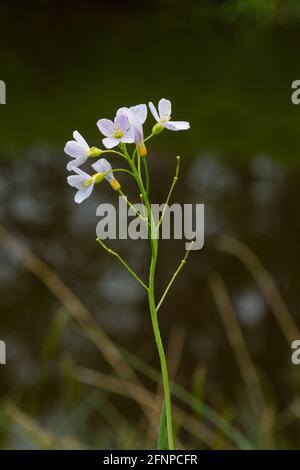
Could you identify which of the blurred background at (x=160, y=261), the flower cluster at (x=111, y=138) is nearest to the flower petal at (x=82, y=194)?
the flower cluster at (x=111, y=138)

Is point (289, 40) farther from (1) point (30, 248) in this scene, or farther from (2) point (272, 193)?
(1) point (30, 248)

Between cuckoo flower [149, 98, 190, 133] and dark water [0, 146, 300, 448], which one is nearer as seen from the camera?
cuckoo flower [149, 98, 190, 133]

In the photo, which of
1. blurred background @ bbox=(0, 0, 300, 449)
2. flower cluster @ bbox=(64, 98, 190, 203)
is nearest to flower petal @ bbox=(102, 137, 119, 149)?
flower cluster @ bbox=(64, 98, 190, 203)

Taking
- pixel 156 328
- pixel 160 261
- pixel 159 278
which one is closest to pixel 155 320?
pixel 156 328

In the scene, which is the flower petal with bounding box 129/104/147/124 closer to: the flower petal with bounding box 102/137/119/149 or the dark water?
the flower petal with bounding box 102/137/119/149

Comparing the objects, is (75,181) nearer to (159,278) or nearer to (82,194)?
(82,194)

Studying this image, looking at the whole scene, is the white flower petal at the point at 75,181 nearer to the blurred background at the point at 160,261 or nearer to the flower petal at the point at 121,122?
the flower petal at the point at 121,122

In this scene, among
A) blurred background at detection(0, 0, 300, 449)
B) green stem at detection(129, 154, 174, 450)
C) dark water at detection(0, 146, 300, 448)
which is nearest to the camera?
green stem at detection(129, 154, 174, 450)

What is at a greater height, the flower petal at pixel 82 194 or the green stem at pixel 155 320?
the flower petal at pixel 82 194

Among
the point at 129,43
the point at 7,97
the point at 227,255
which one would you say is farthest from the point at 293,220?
the point at 129,43
